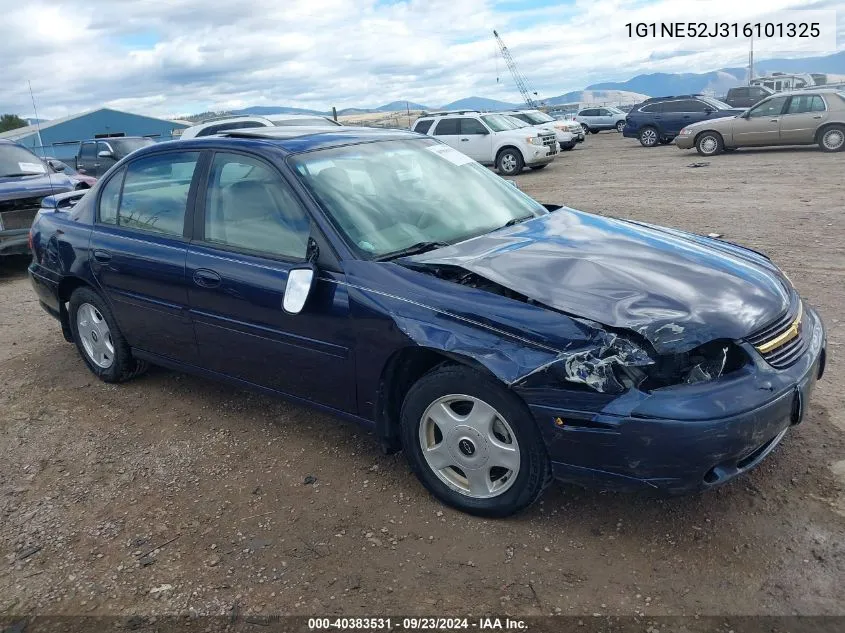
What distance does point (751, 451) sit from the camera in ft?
8.56

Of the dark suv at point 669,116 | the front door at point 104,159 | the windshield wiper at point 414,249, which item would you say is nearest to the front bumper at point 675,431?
the windshield wiper at point 414,249

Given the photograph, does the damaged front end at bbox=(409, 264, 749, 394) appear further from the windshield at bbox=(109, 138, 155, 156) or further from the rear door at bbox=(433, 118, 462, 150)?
the rear door at bbox=(433, 118, 462, 150)

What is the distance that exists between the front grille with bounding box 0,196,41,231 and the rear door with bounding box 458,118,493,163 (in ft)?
39.1

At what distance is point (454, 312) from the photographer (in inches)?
111

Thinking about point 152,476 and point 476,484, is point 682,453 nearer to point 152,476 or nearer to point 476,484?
point 476,484

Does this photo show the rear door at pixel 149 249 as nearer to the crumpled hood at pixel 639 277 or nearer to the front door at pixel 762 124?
the crumpled hood at pixel 639 277

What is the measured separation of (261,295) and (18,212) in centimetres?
662

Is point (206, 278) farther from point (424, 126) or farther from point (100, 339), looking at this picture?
point (424, 126)

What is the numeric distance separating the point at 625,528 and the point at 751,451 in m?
0.63

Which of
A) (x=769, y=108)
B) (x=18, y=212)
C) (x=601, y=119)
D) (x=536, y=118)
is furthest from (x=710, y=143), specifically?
(x=601, y=119)

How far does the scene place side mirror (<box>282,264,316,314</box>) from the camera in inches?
123

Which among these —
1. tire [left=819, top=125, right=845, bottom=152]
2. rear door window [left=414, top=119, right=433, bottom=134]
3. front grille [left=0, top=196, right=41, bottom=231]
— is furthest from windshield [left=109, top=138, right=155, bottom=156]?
tire [left=819, top=125, right=845, bottom=152]

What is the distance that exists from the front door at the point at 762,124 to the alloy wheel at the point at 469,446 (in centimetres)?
1768

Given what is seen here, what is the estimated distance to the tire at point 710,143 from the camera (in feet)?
59.8
